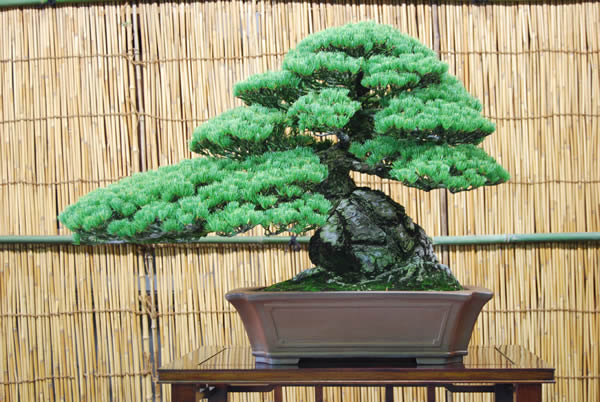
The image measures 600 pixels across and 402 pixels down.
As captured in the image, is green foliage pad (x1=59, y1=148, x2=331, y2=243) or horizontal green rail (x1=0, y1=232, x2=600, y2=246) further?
horizontal green rail (x1=0, y1=232, x2=600, y2=246)

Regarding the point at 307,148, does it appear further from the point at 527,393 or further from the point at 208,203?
the point at 527,393

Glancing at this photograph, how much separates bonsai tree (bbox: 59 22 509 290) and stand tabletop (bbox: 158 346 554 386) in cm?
16

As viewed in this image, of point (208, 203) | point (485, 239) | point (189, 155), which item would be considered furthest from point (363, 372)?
point (189, 155)

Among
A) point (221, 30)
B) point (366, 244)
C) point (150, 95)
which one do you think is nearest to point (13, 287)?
point (150, 95)

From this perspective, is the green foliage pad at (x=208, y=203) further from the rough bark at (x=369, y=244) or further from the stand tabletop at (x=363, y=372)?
the stand tabletop at (x=363, y=372)

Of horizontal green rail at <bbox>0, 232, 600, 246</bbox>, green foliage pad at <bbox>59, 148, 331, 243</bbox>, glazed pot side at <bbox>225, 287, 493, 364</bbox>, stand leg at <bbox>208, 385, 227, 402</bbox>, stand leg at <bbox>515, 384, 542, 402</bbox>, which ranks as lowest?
stand leg at <bbox>208, 385, 227, 402</bbox>

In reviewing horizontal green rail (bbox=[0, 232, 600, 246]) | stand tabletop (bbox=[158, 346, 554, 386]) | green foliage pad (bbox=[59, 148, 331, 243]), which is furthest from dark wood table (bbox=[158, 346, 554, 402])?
horizontal green rail (bbox=[0, 232, 600, 246])

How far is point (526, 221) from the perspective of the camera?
Result: 223 centimetres

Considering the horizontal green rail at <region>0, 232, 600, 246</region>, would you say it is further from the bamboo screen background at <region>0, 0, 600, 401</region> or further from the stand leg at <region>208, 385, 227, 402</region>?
the stand leg at <region>208, 385, 227, 402</region>

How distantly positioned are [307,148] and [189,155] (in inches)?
38.2

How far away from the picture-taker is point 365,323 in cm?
129

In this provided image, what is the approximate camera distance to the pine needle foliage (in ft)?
4.22

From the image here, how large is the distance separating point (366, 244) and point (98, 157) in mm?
1201

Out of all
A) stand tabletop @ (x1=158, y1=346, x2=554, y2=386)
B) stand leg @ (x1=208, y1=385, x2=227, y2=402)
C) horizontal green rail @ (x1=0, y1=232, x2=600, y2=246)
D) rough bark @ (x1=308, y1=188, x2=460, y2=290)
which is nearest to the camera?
stand tabletop @ (x1=158, y1=346, x2=554, y2=386)
